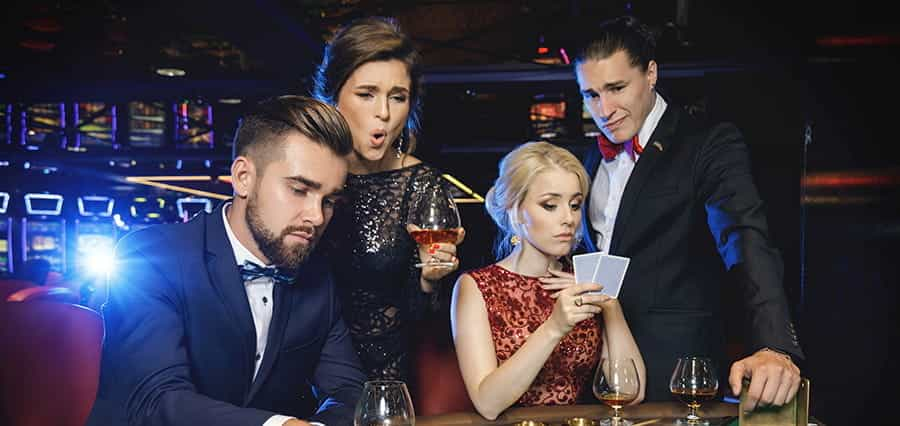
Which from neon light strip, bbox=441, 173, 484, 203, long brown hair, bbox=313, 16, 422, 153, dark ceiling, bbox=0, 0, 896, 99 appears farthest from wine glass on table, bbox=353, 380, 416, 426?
neon light strip, bbox=441, 173, 484, 203

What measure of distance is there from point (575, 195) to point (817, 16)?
2805mm

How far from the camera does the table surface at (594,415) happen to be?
77.3 inches

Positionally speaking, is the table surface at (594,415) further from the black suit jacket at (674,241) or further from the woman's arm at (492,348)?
the black suit jacket at (674,241)

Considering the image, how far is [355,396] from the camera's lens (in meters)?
2.09

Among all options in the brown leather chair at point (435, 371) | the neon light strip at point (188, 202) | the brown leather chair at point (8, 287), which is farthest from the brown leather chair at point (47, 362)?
the neon light strip at point (188, 202)

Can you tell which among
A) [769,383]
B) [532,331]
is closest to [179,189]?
[532,331]

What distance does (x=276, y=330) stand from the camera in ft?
6.57

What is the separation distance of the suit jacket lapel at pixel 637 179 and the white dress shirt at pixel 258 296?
1.07m

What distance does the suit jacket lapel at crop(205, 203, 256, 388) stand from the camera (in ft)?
6.37

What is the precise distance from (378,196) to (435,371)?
1.90 feet

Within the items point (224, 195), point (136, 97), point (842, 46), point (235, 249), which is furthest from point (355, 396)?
point (224, 195)

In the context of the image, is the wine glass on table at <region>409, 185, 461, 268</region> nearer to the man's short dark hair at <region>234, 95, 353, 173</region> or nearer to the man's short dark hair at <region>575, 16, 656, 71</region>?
the man's short dark hair at <region>234, 95, 353, 173</region>

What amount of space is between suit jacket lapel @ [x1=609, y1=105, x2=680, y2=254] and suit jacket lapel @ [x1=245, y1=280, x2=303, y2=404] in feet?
3.37

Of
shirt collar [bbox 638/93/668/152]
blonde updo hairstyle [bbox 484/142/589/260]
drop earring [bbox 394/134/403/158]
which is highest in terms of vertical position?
shirt collar [bbox 638/93/668/152]
